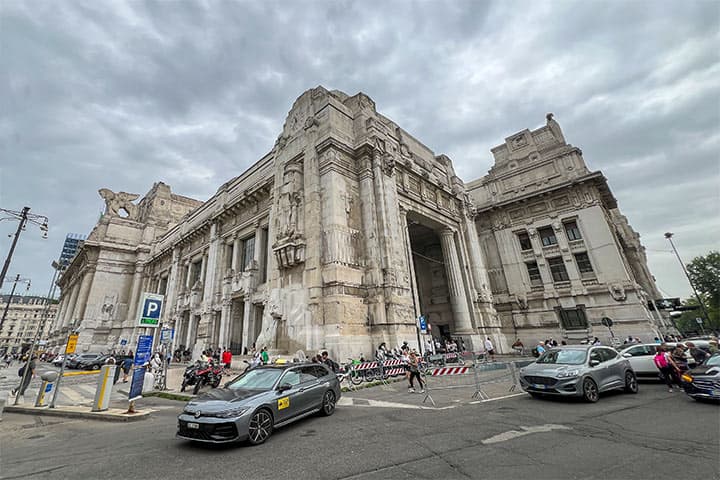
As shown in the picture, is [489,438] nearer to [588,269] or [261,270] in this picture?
[261,270]

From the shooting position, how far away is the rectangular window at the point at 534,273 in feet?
95.1

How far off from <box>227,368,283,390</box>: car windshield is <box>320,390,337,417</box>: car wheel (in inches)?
56.5

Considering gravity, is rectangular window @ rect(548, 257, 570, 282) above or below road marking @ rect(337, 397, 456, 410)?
above

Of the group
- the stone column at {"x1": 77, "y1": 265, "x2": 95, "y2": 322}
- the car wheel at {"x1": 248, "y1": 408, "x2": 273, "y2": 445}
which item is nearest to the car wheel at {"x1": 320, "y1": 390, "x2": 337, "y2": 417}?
the car wheel at {"x1": 248, "y1": 408, "x2": 273, "y2": 445}

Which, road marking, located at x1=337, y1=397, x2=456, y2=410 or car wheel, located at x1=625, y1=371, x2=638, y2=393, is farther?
car wheel, located at x1=625, y1=371, x2=638, y2=393

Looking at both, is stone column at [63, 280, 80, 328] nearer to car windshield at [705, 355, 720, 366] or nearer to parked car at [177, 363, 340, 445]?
parked car at [177, 363, 340, 445]

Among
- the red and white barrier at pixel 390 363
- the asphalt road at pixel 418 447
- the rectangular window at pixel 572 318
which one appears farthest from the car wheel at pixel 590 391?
the rectangular window at pixel 572 318

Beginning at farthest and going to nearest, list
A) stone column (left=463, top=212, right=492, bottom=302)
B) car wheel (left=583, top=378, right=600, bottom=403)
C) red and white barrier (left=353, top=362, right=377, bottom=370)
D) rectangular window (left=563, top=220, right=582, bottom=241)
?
rectangular window (left=563, top=220, right=582, bottom=241) < stone column (left=463, top=212, right=492, bottom=302) < red and white barrier (left=353, top=362, right=377, bottom=370) < car wheel (left=583, top=378, right=600, bottom=403)

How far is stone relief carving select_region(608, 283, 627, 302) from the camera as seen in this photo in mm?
23562

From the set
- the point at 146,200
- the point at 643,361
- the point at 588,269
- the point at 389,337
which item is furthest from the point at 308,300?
the point at 146,200

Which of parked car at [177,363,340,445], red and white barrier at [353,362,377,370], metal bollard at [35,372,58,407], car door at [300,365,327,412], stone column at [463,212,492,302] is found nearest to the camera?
parked car at [177,363,340,445]

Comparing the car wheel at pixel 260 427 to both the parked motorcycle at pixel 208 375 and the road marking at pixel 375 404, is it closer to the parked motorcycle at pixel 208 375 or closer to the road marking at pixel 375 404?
the road marking at pixel 375 404

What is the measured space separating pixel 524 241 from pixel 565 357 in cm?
2521

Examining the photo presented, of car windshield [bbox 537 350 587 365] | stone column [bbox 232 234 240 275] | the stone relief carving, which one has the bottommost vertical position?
car windshield [bbox 537 350 587 365]
